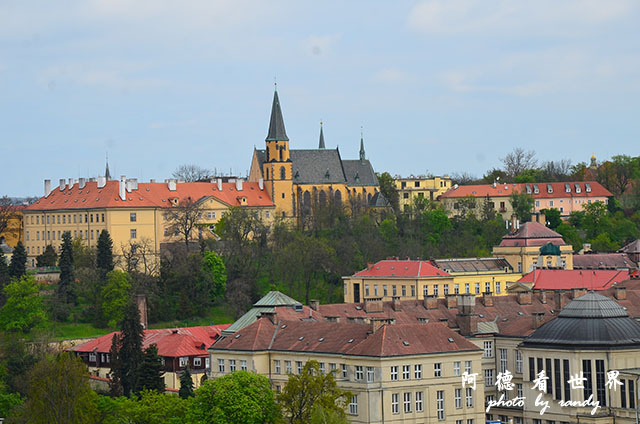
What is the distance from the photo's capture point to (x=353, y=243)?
14425 centimetres

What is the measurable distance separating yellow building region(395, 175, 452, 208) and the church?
7.31 m

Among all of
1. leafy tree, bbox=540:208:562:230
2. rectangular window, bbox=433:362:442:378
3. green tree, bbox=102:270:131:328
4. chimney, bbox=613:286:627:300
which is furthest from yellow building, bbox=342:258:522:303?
rectangular window, bbox=433:362:442:378

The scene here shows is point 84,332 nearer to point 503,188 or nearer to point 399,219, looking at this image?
point 399,219

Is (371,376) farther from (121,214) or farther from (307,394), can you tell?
(121,214)

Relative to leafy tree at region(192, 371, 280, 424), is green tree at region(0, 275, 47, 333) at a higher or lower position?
higher

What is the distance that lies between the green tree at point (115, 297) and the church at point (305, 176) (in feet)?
138

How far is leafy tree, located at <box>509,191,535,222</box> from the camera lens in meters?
162

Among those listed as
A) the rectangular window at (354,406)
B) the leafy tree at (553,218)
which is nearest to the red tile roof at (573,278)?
the leafy tree at (553,218)

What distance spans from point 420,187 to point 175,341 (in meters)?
85.3

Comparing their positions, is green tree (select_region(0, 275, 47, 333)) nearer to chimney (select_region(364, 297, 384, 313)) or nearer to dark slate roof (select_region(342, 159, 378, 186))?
chimney (select_region(364, 297, 384, 313))

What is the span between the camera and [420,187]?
7274 inches

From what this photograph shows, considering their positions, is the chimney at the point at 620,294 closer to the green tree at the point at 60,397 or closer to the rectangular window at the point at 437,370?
the rectangular window at the point at 437,370

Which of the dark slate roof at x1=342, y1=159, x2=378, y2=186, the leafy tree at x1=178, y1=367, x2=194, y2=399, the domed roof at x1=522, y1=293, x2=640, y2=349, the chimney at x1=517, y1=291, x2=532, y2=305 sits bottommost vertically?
the leafy tree at x1=178, y1=367, x2=194, y2=399

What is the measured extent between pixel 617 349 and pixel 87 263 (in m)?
66.6
